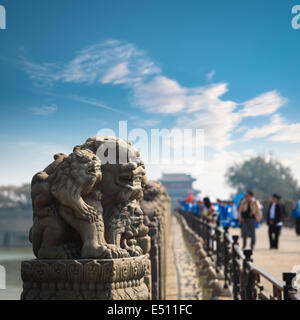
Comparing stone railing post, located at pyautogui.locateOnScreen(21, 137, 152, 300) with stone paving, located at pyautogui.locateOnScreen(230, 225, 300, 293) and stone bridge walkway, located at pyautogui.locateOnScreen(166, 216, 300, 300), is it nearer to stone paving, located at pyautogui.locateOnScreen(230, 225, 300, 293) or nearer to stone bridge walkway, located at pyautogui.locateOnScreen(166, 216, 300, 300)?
stone bridge walkway, located at pyautogui.locateOnScreen(166, 216, 300, 300)

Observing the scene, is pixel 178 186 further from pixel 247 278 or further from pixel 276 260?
pixel 247 278

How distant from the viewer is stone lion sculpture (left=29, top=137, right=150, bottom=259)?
348 centimetres

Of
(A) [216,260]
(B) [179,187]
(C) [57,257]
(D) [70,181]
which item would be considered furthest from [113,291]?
(B) [179,187]

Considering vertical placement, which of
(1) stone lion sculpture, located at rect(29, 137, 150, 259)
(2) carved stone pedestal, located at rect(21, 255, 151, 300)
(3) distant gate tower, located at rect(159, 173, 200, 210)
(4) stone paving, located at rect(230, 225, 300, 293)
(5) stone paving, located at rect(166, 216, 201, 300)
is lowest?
(5) stone paving, located at rect(166, 216, 201, 300)

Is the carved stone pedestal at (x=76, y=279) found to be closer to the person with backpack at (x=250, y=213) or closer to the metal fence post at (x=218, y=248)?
the metal fence post at (x=218, y=248)

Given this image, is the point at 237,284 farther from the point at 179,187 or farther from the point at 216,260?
the point at 179,187

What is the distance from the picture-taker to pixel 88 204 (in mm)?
3562

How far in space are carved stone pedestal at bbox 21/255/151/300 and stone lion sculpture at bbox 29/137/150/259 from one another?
79 mm

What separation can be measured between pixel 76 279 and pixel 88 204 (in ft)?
1.73

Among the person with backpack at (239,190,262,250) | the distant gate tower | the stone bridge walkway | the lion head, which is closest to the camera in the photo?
the lion head

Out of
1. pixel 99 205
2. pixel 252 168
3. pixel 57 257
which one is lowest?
pixel 57 257

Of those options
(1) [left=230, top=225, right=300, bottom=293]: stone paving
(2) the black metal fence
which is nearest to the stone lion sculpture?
(2) the black metal fence
